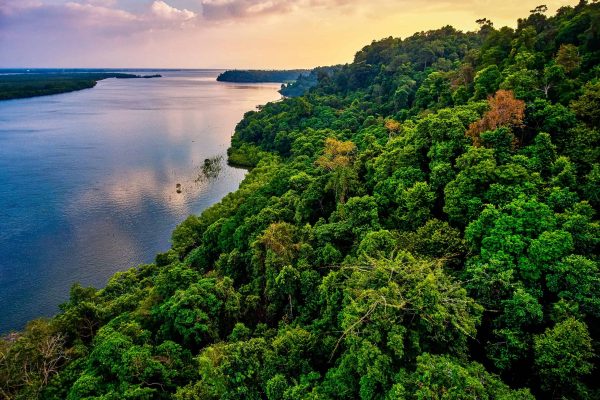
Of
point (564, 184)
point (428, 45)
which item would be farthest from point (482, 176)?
point (428, 45)

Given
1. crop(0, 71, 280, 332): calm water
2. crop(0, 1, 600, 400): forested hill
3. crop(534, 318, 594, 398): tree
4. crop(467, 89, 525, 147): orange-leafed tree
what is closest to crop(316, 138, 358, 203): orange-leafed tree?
crop(0, 1, 600, 400): forested hill

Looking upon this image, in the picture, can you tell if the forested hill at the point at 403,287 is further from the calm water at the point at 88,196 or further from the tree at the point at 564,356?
the calm water at the point at 88,196

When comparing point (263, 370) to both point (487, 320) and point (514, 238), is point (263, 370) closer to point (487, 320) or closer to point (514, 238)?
point (487, 320)

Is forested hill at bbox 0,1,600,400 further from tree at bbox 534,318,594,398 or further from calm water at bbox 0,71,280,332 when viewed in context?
calm water at bbox 0,71,280,332

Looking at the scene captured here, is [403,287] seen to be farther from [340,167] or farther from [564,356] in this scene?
[340,167]

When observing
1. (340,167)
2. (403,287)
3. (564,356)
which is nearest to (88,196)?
(340,167)
